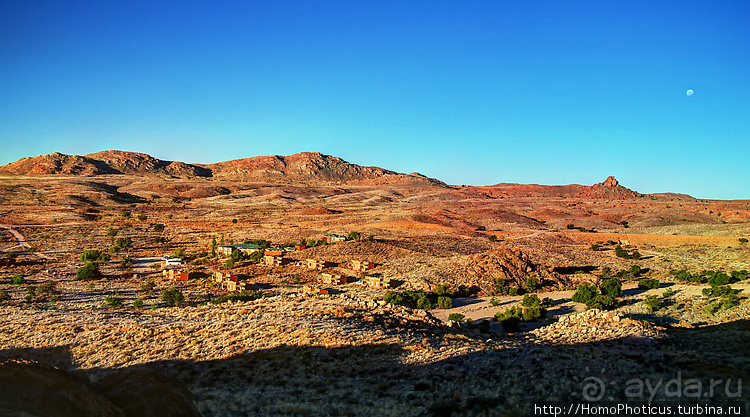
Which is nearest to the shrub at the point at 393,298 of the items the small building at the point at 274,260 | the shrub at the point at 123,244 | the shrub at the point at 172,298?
the shrub at the point at 172,298

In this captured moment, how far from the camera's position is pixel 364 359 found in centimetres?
1339

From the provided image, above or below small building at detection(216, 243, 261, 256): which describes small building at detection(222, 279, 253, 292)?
below

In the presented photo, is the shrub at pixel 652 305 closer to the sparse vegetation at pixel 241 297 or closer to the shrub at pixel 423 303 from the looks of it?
the shrub at pixel 423 303

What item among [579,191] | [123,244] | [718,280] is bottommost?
[718,280]

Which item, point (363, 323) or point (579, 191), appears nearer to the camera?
point (363, 323)

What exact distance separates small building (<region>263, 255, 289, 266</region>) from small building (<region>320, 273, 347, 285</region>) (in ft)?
20.2

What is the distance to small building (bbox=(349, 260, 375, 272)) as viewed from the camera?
111 feet

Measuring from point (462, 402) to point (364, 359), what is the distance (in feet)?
13.3

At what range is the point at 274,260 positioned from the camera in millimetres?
35781

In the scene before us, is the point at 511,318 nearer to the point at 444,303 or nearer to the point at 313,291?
the point at 444,303

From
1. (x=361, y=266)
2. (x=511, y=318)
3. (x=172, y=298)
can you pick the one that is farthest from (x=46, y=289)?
(x=511, y=318)

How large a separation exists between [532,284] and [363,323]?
17.2 meters

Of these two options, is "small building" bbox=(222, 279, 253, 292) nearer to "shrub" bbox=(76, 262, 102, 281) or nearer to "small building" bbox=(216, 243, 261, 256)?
"shrub" bbox=(76, 262, 102, 281)

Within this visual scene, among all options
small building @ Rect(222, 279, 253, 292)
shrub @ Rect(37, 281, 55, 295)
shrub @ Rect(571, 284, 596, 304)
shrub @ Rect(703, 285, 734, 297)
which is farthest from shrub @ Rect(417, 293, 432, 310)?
shrub @ Rect(37, 281, 55, 295)
